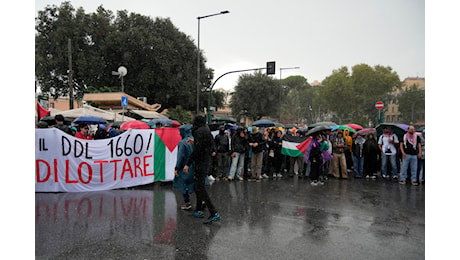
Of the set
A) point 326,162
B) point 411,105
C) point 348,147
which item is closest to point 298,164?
point 326,162

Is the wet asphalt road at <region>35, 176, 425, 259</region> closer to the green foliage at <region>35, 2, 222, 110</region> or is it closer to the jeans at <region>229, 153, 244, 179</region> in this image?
the jeans at <region>229, 153, 244, 179</region>

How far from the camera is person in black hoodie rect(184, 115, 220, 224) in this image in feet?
17.2

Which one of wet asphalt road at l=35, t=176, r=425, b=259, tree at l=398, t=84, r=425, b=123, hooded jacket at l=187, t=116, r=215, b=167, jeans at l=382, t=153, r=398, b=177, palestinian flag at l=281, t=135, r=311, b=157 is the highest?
tree at l=398, t=84, r=425, b=123

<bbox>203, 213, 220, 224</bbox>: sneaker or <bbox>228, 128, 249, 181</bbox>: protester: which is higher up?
<bbox>228, 128, 249, 181</bbox>: protester

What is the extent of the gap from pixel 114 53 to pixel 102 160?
2754cm

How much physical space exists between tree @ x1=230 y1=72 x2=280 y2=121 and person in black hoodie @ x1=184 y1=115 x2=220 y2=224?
41110mm

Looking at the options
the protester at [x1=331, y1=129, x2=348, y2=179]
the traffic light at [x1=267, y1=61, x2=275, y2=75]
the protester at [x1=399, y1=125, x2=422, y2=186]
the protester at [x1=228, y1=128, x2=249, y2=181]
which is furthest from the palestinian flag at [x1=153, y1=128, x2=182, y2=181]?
the traffic light at [x1=267, y1=61, x2=275, y2=75]

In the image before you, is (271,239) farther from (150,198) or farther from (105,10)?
(105,10)

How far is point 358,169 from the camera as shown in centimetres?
1059

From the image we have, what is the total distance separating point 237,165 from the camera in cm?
968

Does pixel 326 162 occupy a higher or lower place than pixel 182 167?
lower

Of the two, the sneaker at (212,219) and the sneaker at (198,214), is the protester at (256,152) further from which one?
the sneaker at (212,219)

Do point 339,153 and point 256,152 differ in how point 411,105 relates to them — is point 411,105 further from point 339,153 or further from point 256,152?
point 256,152

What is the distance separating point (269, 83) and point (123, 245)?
4423 cm
